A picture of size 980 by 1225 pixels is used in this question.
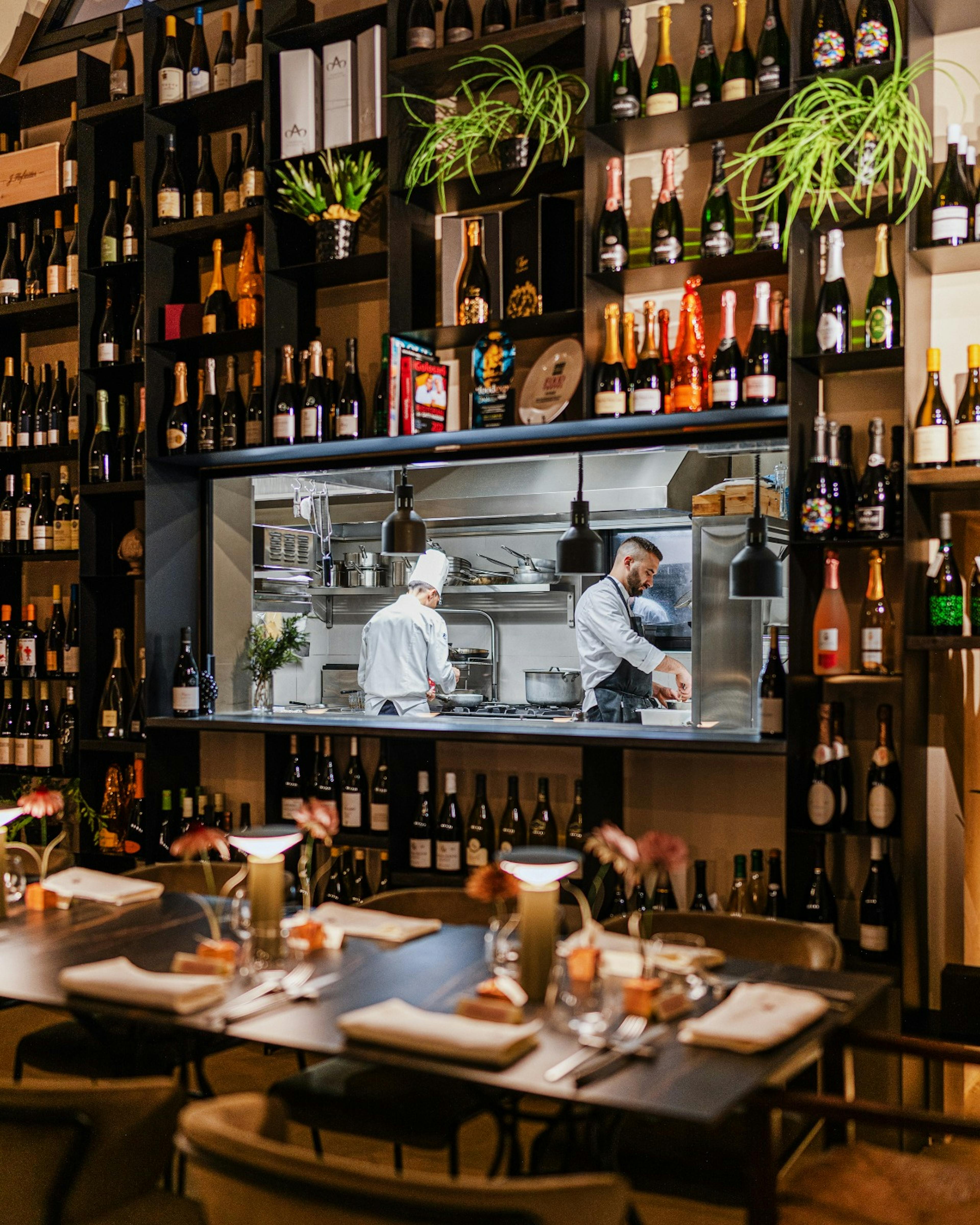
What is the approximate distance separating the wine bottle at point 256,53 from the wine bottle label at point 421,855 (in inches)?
107

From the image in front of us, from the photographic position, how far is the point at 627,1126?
7.64 ft

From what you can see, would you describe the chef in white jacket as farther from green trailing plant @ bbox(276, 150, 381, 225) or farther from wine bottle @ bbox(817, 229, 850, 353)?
wine bottle @ bbox(817, 229, 850, 353)

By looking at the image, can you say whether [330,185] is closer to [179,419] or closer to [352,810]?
[179,419]

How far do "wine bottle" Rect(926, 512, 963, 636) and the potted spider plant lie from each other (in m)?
2.13

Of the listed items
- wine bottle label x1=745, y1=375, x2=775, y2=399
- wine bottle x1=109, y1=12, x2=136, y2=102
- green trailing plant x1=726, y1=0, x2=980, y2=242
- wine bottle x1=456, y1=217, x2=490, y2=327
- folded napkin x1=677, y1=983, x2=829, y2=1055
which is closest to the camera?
folded napkin x1=677, y1=983, x2=829, y2=1055

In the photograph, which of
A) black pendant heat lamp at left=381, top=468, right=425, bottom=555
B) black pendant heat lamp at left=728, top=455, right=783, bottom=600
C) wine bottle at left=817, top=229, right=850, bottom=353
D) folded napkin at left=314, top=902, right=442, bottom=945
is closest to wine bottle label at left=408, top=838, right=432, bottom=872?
black pendant heat lamp at left=381, top=468, right=425, bottom=555

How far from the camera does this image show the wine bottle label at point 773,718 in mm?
3545

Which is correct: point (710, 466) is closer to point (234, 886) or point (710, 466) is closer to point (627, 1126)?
point (234, 886)

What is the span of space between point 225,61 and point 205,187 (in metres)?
0.45

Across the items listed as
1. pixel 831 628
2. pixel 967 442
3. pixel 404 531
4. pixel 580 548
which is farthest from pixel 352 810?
pixel 967 442

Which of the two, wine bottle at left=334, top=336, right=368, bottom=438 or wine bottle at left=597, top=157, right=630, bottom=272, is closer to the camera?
wine bottle at left=597, top=157, right=630, bottom=272

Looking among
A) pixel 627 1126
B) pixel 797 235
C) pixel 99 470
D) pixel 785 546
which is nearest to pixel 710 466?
pixel 785 546

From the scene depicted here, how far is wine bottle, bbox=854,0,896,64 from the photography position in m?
3.31

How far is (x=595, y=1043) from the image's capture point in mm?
1944
